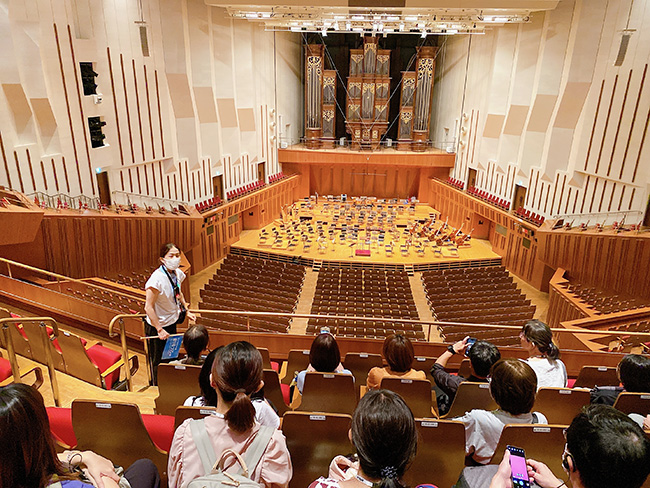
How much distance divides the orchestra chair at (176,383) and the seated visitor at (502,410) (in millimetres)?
1696

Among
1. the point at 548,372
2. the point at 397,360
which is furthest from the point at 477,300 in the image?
the point at 397,360

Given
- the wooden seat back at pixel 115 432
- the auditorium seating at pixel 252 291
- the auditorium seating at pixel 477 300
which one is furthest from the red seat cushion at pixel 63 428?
the auditorium seating at pixel 477 300

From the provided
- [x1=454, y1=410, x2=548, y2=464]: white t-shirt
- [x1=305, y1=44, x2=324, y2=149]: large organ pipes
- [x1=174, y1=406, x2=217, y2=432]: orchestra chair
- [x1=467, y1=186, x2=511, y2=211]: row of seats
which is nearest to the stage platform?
[x1=467, y1=186, x2=511, y2=211]: row of seats

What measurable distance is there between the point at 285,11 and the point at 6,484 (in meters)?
14.4

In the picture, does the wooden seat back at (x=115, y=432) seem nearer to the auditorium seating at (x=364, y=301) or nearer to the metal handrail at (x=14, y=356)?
the metal handrail at (x=14, y=356)

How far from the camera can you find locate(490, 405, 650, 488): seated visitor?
119 centimetres

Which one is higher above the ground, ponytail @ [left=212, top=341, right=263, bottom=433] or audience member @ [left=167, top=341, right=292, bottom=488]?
ponytail @ [left=212, top=341, right=263, bottom=433]

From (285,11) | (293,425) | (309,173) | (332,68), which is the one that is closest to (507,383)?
(293,425)

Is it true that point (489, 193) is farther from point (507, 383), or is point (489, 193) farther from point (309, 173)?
point (507, 383)

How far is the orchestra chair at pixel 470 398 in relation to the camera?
267 cm

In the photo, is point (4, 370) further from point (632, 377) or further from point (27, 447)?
point (632, 377)

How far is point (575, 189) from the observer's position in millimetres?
12094

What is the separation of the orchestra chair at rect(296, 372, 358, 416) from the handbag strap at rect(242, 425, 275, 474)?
1.22 m

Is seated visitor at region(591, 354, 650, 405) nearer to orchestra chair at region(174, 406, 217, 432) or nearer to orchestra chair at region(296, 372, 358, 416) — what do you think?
orchestra chair at region(296, 372, 358, 416)
